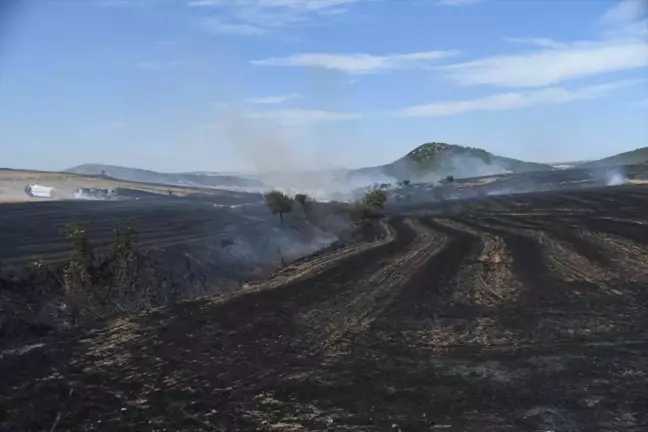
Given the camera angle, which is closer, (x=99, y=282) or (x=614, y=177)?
(x=99, y=282)

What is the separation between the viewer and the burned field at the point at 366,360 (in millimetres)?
9305

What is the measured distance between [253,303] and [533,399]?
10201 mm

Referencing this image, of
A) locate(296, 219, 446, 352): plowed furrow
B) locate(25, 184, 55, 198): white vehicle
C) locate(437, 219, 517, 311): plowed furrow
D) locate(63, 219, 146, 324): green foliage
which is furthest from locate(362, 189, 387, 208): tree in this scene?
locate(25, 184, 55, 198): white vehicle

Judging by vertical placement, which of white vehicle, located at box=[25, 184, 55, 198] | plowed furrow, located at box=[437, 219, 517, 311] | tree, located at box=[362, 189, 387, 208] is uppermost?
white vehicle, located at box=[25, 184, 55, 198]

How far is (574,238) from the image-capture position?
109ft

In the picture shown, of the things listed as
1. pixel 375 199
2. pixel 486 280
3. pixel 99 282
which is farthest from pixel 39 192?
pixel 486 280

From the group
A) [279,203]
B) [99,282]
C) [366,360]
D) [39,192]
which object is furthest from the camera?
[39,192]

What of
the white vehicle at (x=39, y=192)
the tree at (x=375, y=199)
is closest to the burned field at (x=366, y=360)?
the tree at (x=375, y=199)

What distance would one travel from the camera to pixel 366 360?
12164mm

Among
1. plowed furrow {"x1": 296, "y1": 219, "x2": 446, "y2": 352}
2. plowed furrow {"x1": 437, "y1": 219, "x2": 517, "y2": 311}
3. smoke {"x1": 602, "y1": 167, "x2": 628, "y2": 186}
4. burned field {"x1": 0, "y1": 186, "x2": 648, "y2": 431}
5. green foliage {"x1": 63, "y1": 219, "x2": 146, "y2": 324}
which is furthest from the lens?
smoke {"x1": 602, "y1": 167, "x2": 628, "y2": 186}

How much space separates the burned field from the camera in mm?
9305

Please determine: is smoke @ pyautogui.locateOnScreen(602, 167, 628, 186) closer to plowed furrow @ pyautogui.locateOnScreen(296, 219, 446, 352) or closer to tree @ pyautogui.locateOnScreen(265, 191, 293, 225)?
tree @ pyautogui.locateOnScreen(265, 191, 293, 225)

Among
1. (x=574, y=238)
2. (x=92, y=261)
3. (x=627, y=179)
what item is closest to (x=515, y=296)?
(x=92, y=261)

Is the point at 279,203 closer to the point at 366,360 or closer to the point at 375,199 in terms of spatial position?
the point at 375,199
